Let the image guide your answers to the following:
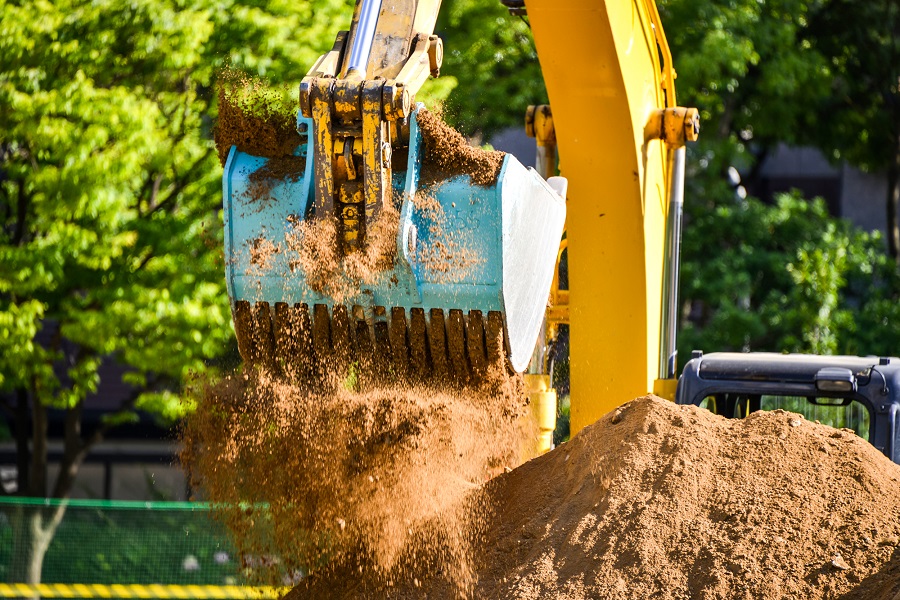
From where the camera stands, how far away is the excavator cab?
12.9 feet

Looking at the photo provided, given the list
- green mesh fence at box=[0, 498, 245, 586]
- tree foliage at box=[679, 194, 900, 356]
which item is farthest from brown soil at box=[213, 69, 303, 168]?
tree foliage at box=[679, 194, 900, 356]

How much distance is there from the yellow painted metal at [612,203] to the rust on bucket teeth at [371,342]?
141 cm

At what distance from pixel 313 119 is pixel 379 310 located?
0.73 meters

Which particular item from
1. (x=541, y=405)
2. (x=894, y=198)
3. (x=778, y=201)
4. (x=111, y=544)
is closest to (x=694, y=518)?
(x=541, y=405)

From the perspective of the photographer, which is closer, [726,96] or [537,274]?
[537,274]

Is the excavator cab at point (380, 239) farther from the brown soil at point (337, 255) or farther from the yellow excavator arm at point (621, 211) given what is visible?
the yellow excavator arm at point (621, 211)

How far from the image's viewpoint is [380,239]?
13.1 ft

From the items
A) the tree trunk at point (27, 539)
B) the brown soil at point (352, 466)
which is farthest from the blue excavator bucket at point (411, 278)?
the tree trunk at point (27, 539)

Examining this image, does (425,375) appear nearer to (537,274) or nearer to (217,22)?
(537,274)

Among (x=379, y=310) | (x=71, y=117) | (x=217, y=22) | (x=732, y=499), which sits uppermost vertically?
A: (x=217, y=22)

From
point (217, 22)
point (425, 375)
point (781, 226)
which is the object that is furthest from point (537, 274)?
point (781, 226)

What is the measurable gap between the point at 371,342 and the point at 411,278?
0.33 meters

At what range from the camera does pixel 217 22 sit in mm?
9211

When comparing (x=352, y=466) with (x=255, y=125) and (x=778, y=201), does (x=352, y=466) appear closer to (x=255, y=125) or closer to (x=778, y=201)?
(x=255, y=125)
